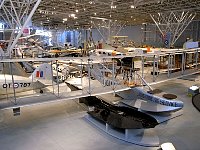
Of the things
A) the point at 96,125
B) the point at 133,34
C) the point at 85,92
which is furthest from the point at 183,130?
the point at 133,34

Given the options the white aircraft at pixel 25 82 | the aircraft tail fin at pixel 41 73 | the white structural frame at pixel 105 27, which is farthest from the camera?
the white structural frame at pixel 105 27

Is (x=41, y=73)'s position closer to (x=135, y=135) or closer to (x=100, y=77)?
(x=100, y=77)

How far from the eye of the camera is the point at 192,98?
11.4 metres

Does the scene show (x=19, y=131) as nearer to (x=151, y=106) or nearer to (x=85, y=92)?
(x=85, y=92)

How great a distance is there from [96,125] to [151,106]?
8.51 feet

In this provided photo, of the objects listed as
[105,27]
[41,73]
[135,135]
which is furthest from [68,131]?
[105,27]

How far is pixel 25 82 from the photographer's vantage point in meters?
10.3

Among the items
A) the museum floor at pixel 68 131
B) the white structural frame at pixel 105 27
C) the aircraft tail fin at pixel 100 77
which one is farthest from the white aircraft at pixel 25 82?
the white structural frame at pixel 105 27

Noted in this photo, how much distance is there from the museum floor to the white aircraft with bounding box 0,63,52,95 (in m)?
1.07

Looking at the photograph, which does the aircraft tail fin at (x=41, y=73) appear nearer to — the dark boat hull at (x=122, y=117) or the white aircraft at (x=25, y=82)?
the white aircraft at (x=25, y=82)

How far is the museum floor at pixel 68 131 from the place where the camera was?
6801 mm

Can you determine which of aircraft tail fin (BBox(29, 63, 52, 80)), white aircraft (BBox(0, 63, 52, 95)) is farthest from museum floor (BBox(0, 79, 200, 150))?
aircraft tail fin (BBox(29, 63, 52, 80))

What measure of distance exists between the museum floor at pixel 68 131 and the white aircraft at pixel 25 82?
1.07 m

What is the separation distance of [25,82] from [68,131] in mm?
3845
